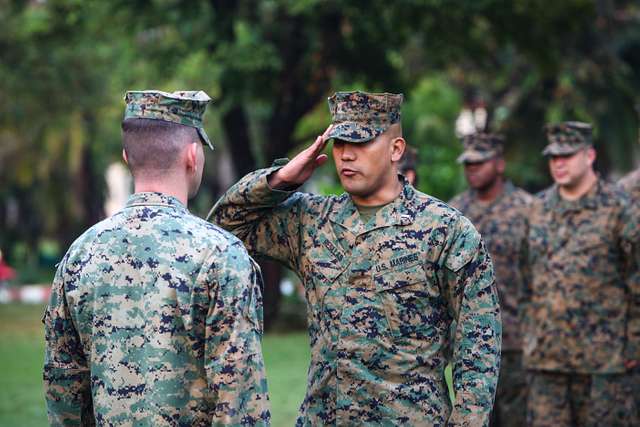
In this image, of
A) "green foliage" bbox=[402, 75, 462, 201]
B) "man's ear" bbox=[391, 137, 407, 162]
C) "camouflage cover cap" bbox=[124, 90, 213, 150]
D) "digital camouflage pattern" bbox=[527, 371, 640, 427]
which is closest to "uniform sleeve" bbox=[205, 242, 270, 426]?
"camouflage cover cap" bbox=[124, 90, 213, 150]

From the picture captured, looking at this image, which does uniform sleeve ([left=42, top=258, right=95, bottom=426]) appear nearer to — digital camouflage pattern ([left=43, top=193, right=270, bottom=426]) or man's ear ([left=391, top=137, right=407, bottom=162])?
digital camouflage pattern ([left=43, top=193, right=270, bottom=426])

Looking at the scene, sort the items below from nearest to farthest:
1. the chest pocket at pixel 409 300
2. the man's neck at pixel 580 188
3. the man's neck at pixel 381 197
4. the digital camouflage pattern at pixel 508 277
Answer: the chest pocket at pixel 409 300
the man's neck at pixel 381 197
the man's neck at pixel 580 188
the digital camouflage pattern at pixel 508 277

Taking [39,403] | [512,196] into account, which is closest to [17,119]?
[39,403]

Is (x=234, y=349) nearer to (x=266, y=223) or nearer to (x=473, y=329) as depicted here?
(x=473, y=329)

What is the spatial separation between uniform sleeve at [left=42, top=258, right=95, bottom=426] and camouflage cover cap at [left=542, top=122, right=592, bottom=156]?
485cm

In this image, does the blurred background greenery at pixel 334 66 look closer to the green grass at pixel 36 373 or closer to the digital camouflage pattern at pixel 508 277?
the green grass at pixel 36 373

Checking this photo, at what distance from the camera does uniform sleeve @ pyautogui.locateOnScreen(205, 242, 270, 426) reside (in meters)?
4.07

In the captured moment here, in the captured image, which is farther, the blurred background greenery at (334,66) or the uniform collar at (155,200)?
the blurred background greenery at (334,66)

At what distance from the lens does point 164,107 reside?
439cm

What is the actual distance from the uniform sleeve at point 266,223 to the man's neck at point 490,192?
14.1 feet

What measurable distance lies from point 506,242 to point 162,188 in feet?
17.6

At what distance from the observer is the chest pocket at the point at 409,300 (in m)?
5.13

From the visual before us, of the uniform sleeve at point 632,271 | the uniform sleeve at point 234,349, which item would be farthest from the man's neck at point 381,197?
the uniform sleeve at point 632,271

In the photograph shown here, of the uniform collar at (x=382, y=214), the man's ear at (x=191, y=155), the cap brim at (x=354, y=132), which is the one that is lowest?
A: the uniform collar at (x=382, y=214)
